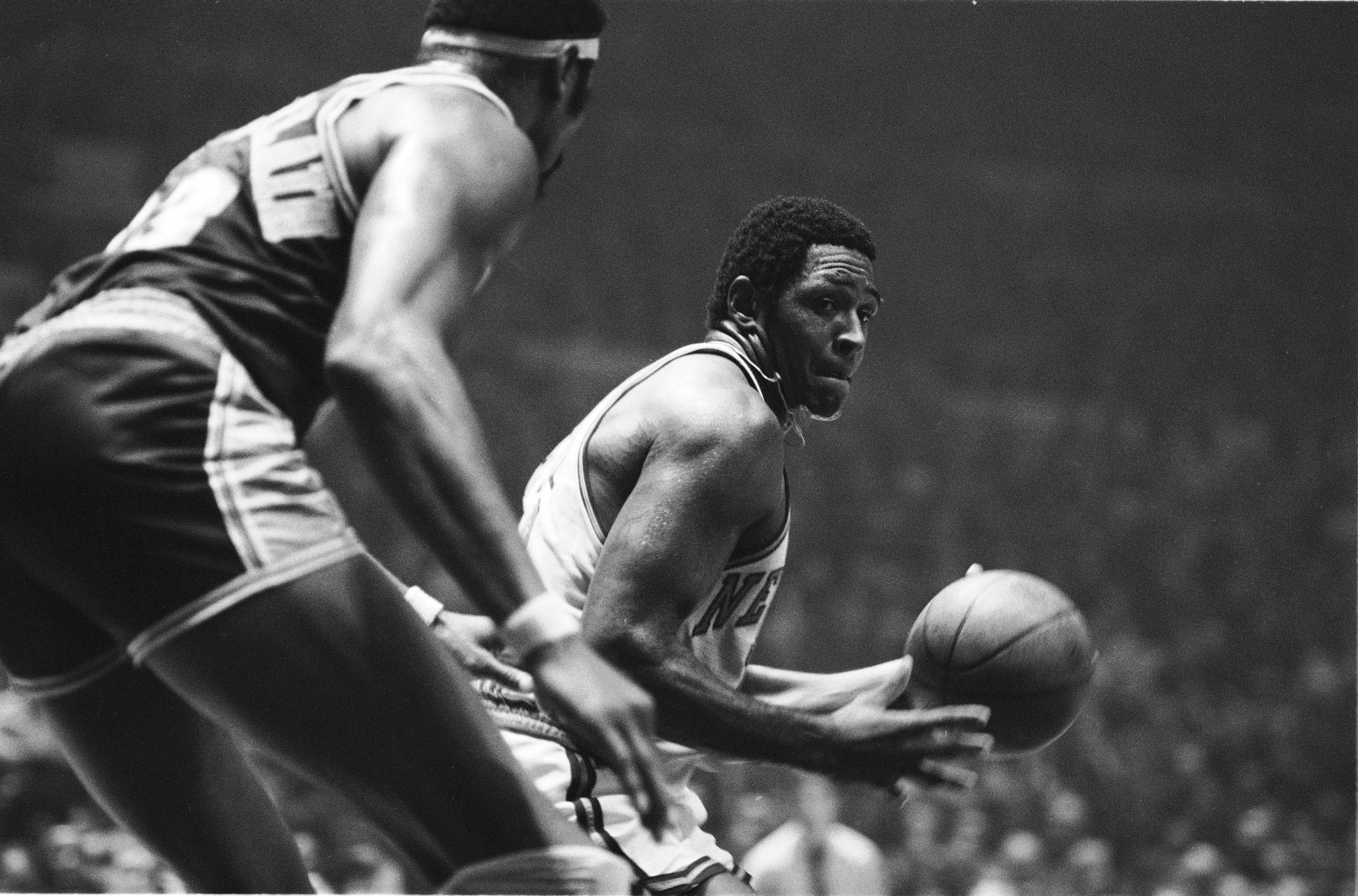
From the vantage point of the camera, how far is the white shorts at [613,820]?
9.16 ft

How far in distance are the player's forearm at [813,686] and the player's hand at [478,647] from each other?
Answer: 0.57 metres

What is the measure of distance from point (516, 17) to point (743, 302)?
1176 mm

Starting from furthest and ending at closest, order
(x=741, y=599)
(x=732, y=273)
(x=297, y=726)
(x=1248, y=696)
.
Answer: (x=1248, y=696), (x=732, y=273), (x=741, y=599), (x=297, y=726)

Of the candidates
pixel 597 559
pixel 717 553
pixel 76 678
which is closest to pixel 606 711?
pixel 76 678

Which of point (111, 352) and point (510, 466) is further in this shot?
point (510, 466)

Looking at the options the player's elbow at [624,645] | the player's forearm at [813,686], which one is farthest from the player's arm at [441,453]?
the player's forearm at [813,686]

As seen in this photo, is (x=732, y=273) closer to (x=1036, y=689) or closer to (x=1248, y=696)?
(x=1036, y=689)

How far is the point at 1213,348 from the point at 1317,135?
196cm

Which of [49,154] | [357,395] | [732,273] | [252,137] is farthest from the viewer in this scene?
[49,154]

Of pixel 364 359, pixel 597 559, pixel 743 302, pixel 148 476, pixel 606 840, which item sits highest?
pixel 364 359

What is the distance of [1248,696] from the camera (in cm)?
1163

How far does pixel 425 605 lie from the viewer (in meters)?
2.99

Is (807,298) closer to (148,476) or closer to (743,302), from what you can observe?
(743,302)

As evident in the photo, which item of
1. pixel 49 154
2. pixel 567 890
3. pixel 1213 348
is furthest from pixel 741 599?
pixel 1213 348
